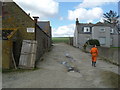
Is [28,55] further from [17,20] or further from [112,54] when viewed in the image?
[112,54]

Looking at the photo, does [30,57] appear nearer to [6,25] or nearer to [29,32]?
[29,32]

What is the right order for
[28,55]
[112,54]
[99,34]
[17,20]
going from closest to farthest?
[28,55], [17,20], [112,54], [99,34]

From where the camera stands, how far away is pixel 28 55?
11062 millimetres

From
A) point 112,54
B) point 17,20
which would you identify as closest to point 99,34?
point 112,54

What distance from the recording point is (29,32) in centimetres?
1228

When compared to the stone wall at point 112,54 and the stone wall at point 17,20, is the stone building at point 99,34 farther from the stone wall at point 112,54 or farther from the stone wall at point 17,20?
the stone wall at point 17,20

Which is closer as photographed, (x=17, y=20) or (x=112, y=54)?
(x=17, y=20)

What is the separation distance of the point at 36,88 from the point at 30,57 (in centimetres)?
452

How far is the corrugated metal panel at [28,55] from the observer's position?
10781 millimetres

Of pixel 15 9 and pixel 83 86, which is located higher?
pixel 15 9

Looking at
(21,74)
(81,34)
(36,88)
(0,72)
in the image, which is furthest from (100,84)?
(81,34)

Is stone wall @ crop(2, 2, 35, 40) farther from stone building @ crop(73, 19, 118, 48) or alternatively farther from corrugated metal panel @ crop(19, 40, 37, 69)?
stone building @ crop(73, 19, 118, 48)

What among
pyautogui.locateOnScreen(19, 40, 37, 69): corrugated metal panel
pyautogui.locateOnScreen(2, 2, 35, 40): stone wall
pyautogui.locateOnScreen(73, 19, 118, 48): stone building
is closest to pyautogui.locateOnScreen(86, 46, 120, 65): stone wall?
pyautogui.locateOnScreen(19, 40, 37, 69): corrugated metal panel

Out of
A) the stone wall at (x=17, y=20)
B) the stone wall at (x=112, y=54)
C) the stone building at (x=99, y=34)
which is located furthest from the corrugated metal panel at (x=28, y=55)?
the stone building at (x=99, y=34)
